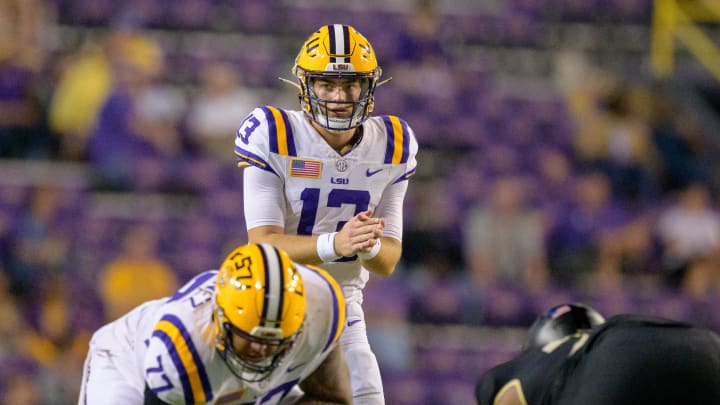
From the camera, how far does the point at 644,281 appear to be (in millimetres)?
11820

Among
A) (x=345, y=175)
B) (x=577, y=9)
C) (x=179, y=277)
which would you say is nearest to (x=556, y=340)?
(x=345, y=175)

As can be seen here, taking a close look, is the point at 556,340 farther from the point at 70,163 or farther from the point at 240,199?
the point at 70,163

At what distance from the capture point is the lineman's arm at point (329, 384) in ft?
17.9

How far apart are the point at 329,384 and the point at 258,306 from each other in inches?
31.8

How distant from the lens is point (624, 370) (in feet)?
15.4

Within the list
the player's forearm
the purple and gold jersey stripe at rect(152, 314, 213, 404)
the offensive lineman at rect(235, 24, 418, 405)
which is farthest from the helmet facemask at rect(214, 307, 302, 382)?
the player's forearm

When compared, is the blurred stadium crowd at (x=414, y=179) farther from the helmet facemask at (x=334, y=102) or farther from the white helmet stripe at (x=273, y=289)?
the white helmet stripe at (x=273, y=289)

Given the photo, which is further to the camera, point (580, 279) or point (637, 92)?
point (637, 92)

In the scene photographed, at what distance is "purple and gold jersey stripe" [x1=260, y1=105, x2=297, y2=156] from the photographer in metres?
5.99

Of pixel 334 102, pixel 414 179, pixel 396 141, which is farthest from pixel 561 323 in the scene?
pixel 414 179

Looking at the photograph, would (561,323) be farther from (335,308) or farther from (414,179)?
(414,179)

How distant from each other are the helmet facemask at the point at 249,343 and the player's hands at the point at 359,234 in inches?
26.5

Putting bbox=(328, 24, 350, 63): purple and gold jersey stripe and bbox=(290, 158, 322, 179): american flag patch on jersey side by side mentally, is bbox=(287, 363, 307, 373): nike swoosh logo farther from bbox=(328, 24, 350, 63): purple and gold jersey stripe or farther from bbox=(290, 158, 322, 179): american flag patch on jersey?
bbox=(328, 24, 350, 63): purple and gold jersey stripe

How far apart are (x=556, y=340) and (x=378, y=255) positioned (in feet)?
3.21
